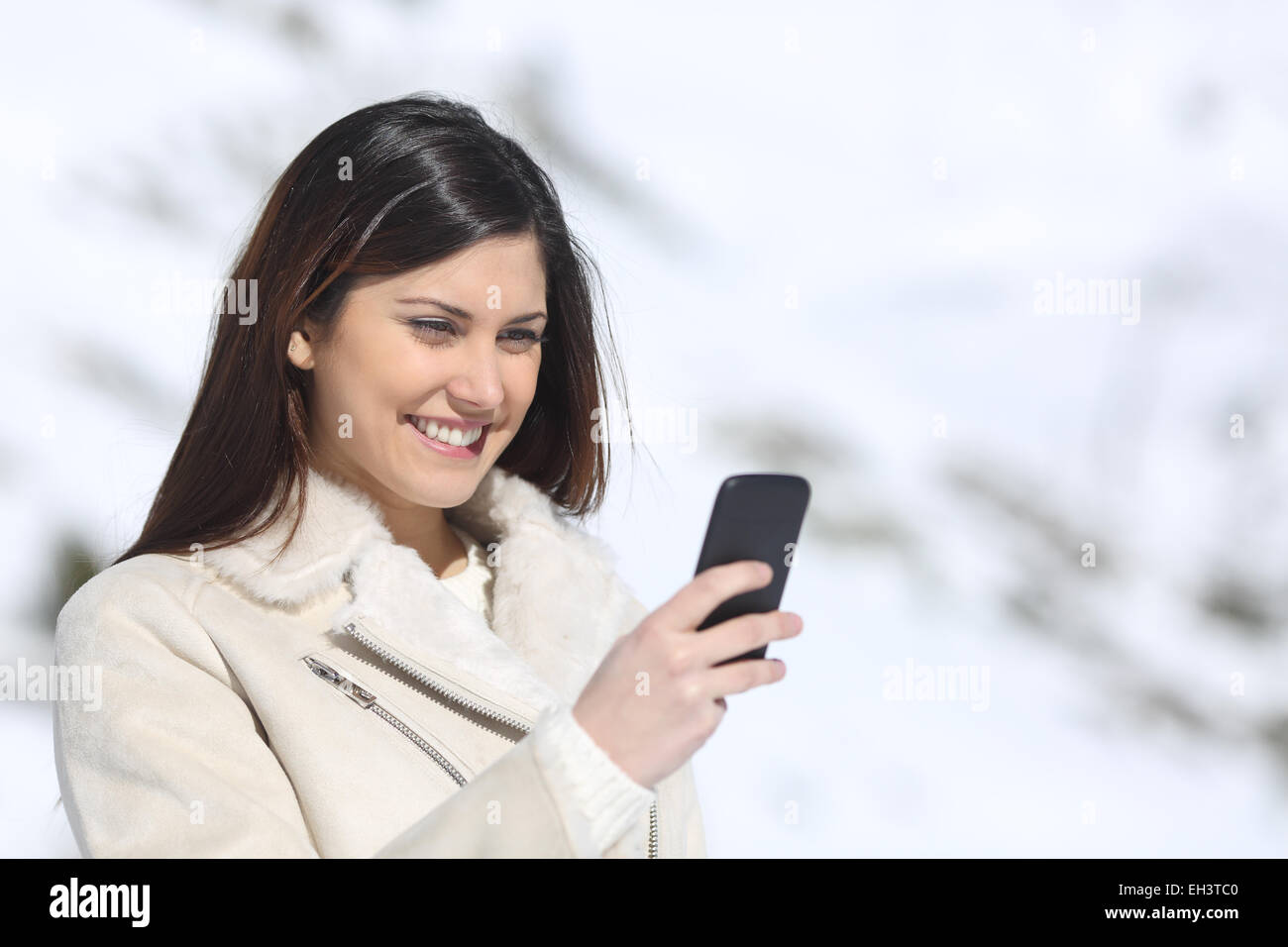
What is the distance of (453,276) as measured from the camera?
63.2 inches

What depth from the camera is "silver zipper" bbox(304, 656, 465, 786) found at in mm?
1477

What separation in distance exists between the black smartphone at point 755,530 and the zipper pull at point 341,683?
538 mm

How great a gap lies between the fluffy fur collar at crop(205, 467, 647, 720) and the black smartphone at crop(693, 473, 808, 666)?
19.0 inches

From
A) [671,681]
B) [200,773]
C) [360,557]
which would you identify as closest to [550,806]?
[671,681]

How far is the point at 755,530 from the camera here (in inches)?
44.9

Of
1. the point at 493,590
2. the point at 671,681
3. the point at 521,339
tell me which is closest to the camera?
the point at 671,681

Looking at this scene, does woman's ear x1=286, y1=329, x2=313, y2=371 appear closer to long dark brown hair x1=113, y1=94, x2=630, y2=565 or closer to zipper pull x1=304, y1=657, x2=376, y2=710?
long dark brown hair x1=113, y1=94, x2=630, y2=565

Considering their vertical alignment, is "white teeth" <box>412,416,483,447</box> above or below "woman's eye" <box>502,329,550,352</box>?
below

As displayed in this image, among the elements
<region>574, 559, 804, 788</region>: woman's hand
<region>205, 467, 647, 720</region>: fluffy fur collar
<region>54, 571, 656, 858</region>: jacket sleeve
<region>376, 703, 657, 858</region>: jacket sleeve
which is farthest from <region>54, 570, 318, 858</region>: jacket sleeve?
<region>574, 559, 804, 788</region>: woman's hand

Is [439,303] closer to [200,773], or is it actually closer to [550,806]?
[200,773]

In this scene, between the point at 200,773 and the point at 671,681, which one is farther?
the point at 200,773

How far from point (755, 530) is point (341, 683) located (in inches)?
24.3

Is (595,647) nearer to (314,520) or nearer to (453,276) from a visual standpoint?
(314,520)
